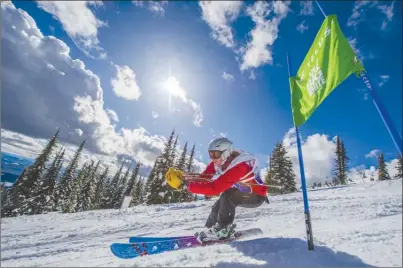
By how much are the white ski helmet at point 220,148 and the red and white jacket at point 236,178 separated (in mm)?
139

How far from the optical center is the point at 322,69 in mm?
4488

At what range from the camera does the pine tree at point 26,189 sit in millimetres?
40562

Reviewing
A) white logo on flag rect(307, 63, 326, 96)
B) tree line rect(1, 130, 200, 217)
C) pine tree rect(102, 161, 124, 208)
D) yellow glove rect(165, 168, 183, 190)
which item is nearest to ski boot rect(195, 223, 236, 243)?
yellow glove rect(165, 168, 183, 190)

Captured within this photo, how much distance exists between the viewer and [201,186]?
216 inches

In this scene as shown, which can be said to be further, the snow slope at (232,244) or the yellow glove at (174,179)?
the yellow glove at (174,179)

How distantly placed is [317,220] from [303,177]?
3.23m

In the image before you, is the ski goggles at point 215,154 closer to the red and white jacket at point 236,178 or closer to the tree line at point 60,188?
the red and white jacket at point 236,178

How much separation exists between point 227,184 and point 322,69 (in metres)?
2.84

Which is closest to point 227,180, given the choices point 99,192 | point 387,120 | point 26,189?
point 387,120

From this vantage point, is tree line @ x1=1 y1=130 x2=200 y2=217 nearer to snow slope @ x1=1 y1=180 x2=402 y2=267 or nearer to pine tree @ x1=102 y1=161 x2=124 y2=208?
pine tree @ x1=102 y1=161 x2=124 y2=208

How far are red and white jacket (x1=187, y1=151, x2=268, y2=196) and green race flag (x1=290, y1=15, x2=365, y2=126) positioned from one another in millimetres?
1352

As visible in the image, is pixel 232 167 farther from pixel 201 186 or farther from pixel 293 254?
pixel 293 254

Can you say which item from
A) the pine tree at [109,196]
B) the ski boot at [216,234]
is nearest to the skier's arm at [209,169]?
the ski boot at [216,234]

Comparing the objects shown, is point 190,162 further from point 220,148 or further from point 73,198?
point 220,148
